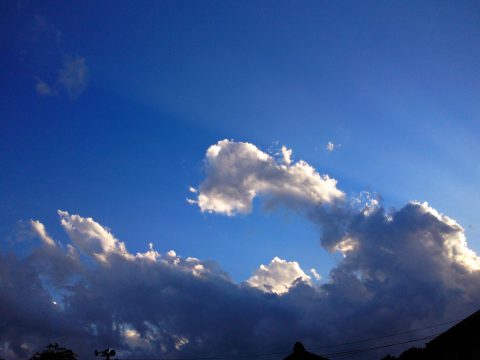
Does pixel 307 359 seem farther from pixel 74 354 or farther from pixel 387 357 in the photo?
pixel 74 354

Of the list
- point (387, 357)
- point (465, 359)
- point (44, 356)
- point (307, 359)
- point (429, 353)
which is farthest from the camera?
point (44, 356)

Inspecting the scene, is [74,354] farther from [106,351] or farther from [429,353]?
[429,353]

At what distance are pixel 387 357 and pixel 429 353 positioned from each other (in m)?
36.4

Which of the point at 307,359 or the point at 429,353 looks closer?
the point at 429,353

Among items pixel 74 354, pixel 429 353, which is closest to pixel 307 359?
pixel 429 353

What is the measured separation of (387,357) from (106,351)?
4362 centimetres

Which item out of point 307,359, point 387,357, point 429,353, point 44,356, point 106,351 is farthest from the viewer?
point 44,356

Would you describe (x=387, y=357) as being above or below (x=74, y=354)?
below

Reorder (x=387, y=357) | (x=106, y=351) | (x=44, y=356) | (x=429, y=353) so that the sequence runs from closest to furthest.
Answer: (x=429, y=353)
(x=106, y=351)
(x=387, y=357)
(x=44, y=356)

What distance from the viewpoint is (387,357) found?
5756cm

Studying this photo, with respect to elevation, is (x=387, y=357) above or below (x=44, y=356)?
below

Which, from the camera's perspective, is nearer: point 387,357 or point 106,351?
point 106,351

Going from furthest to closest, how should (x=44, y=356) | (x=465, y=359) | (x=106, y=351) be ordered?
(x=44, y=356), (x=106, y=351), (x=465, y=359)

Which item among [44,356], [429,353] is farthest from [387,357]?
[44,356]
